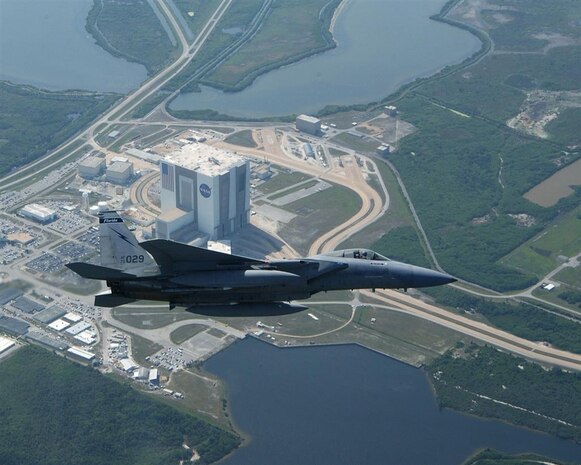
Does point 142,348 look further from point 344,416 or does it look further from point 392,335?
point 392,335

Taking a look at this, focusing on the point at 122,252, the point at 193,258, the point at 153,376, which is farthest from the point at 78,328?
the point at 193,258

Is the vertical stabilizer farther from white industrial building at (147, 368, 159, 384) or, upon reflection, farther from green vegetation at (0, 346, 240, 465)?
white industrial building at (147, 368, 159, 384)

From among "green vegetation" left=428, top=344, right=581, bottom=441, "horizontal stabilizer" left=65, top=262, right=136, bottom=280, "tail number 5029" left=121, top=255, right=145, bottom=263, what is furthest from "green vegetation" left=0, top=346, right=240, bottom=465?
"horizontal stabilizer" left=65, top=262, right=136, bottom=280

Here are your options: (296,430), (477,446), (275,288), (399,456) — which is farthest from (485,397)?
(275,288)

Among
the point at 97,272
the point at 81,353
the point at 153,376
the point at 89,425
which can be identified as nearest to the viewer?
the point at 97,272

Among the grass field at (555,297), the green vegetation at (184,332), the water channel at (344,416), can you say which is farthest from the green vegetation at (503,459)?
the green vegetation at (184,332)

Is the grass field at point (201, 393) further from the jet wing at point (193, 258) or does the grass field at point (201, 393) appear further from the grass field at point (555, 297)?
the grass field at point (555, 297)
